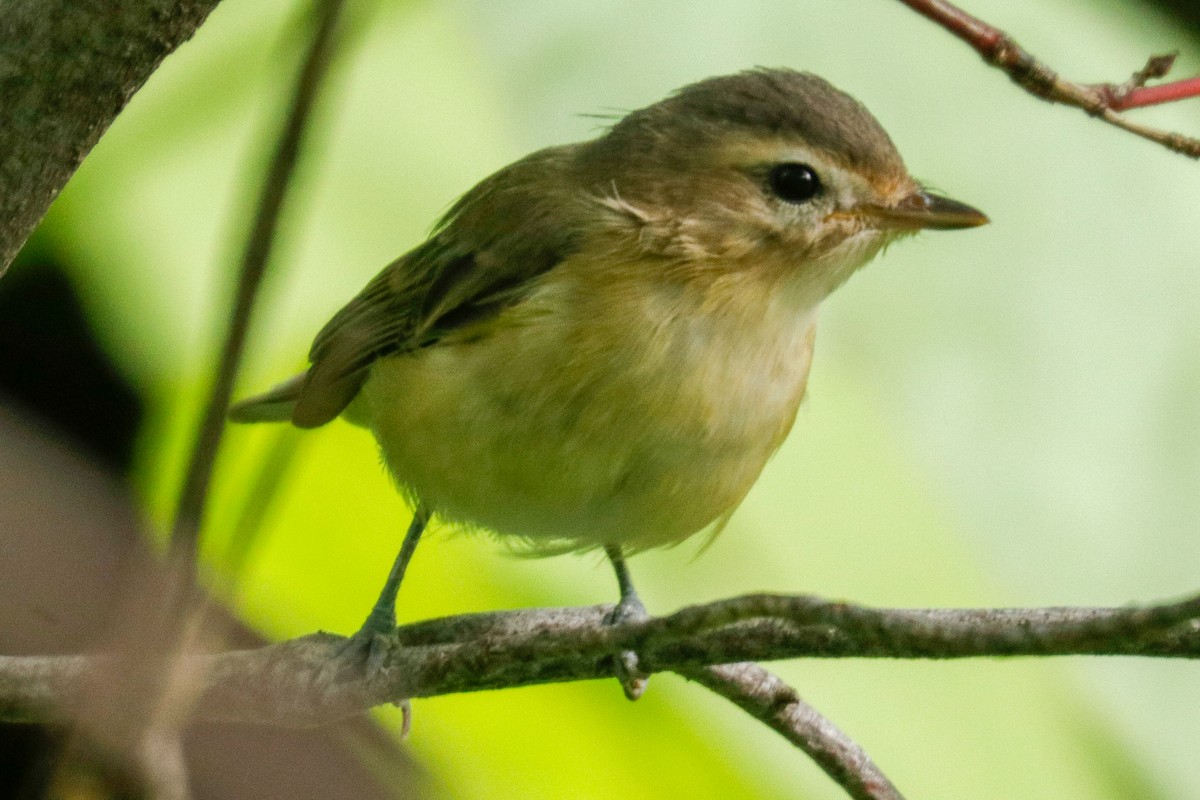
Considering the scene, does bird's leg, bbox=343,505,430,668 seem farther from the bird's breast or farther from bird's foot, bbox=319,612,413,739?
the bird's breast

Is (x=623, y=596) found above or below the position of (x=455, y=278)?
below

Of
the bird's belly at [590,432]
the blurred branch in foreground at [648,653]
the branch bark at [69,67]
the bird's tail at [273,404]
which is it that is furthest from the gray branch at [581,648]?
the bird's tail at [273,404]

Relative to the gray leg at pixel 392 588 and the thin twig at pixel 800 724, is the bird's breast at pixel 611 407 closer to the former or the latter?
the gray leg at pixel 392 588

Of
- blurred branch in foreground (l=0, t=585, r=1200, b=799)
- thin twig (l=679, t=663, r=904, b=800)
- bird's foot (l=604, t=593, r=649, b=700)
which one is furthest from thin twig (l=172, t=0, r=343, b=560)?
thin twig (l=679, t=663, r=904, b=800)

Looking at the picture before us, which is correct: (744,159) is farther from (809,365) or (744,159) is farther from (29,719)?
(29,719)

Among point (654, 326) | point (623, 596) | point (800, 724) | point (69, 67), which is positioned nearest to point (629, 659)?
point (800, 724)

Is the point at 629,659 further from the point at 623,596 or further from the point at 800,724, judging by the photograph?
the point at 623,596
